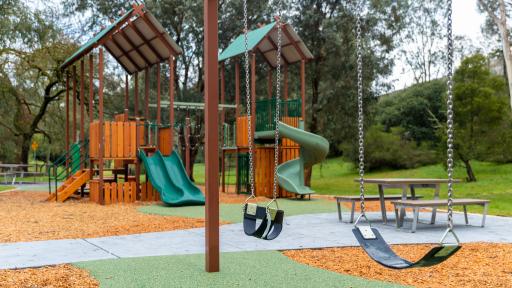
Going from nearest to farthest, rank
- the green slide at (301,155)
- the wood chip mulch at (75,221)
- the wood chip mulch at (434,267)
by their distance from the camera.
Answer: the wood chip mulch at (434,267), the wood chip mulch at (75,221), the green slide at (301,155)

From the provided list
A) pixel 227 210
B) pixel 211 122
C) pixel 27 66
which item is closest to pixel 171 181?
pixel 227 210

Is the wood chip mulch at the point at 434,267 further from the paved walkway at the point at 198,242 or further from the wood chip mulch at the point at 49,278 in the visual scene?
the wood chip mulch at the point at 49,278

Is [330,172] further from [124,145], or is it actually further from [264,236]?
[264,236]

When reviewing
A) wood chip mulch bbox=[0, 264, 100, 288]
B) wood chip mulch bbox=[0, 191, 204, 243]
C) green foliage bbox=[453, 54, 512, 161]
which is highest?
green foliage bbox=[453, 54, 512, 161]

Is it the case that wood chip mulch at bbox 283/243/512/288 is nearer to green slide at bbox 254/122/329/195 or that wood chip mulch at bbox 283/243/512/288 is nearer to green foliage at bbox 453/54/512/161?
green slide at bbox 254/122/329/195

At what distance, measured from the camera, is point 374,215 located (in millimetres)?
10805

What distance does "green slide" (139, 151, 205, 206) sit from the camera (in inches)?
521

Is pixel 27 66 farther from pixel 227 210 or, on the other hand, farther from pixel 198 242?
pixel 198 242

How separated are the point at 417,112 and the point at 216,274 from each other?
3085cm

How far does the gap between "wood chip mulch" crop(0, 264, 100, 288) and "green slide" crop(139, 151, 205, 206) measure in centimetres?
768

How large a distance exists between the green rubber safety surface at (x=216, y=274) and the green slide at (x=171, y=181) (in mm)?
7351

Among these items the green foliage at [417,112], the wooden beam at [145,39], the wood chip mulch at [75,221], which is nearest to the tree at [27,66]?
the wooden beam at [145,39]

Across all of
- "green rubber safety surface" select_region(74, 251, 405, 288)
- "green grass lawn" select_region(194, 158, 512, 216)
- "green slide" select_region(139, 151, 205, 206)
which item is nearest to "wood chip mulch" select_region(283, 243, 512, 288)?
"green rubber safety surface" select_region(74, 251, 405, 288)

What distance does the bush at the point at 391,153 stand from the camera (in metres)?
30.4
